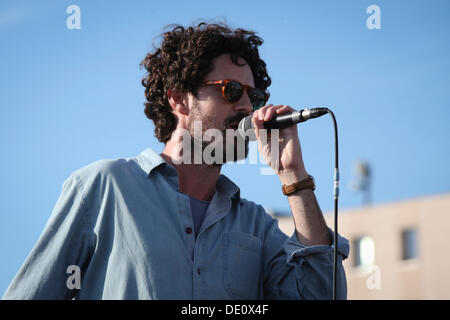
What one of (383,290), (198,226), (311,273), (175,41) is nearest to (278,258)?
(311,273)

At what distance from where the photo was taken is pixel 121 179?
10.1ft

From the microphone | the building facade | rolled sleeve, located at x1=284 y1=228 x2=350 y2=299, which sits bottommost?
the building facade

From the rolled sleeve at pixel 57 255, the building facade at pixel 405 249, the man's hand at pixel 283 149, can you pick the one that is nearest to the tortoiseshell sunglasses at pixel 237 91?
the man's hand at pixel 283 149

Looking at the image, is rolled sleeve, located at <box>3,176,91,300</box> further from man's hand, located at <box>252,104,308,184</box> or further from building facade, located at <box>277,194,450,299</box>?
building facade, located at <box>277,194,450,299</box>

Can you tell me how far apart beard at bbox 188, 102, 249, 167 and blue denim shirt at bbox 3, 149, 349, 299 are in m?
0.30

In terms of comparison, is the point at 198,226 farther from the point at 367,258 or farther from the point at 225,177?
the point at 367,258

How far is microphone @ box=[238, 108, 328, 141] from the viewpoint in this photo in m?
3.06

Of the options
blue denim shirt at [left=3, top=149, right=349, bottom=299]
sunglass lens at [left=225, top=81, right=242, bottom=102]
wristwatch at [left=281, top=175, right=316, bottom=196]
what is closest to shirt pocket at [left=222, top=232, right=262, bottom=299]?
blue denim shirt at [left=3, top=149, right=349, bottom=299]

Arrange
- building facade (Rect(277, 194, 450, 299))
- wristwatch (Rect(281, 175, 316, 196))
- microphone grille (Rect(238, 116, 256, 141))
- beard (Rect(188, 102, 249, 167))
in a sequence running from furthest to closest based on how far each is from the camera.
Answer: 1. building facade (Rect(277, 194, 450, 299))
2. beard (Rect(188, 102, 249, 167))
3. microphone grille (Rect(238, 116, 256, 141))
4. wristwatch (Rect(281, 175, 316, 196))

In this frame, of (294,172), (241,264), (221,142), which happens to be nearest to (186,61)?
(221,142)

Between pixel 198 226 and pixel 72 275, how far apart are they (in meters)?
0.68

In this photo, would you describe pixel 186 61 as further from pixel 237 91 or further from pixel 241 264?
pixel 241 264

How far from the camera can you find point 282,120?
318 cm

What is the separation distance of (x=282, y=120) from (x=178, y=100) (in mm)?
952
